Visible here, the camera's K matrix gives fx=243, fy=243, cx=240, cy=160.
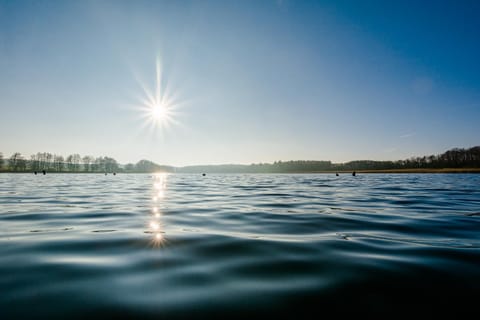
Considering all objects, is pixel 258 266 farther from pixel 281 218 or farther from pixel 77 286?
pixel 281 218

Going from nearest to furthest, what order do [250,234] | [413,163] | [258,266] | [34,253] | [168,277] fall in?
[168,277], [258,266], [34,253], [250,234], [413,163]

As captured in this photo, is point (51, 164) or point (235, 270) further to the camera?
point (51, 164)

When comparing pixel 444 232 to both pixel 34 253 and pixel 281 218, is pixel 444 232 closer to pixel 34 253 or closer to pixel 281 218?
pixel 281 218

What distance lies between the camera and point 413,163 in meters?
151

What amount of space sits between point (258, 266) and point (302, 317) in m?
1.34

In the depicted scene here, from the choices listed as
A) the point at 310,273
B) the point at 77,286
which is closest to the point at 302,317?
the point at 310,273

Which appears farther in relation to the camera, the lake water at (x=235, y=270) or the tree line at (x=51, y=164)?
the tree line at (x=51, y=164)

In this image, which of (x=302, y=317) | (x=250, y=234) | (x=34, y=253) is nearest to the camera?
(x=302, y=317)

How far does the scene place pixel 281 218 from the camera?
25.2 ft

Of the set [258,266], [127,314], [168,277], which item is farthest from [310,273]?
[127,314]

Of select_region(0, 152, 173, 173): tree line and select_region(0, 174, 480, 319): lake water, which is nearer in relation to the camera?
select_region(0, 174, 480, 319): lake water

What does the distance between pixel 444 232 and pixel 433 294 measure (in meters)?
4.13

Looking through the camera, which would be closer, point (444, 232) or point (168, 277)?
point (168, 277)

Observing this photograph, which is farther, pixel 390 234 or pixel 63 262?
pixel 390 234
